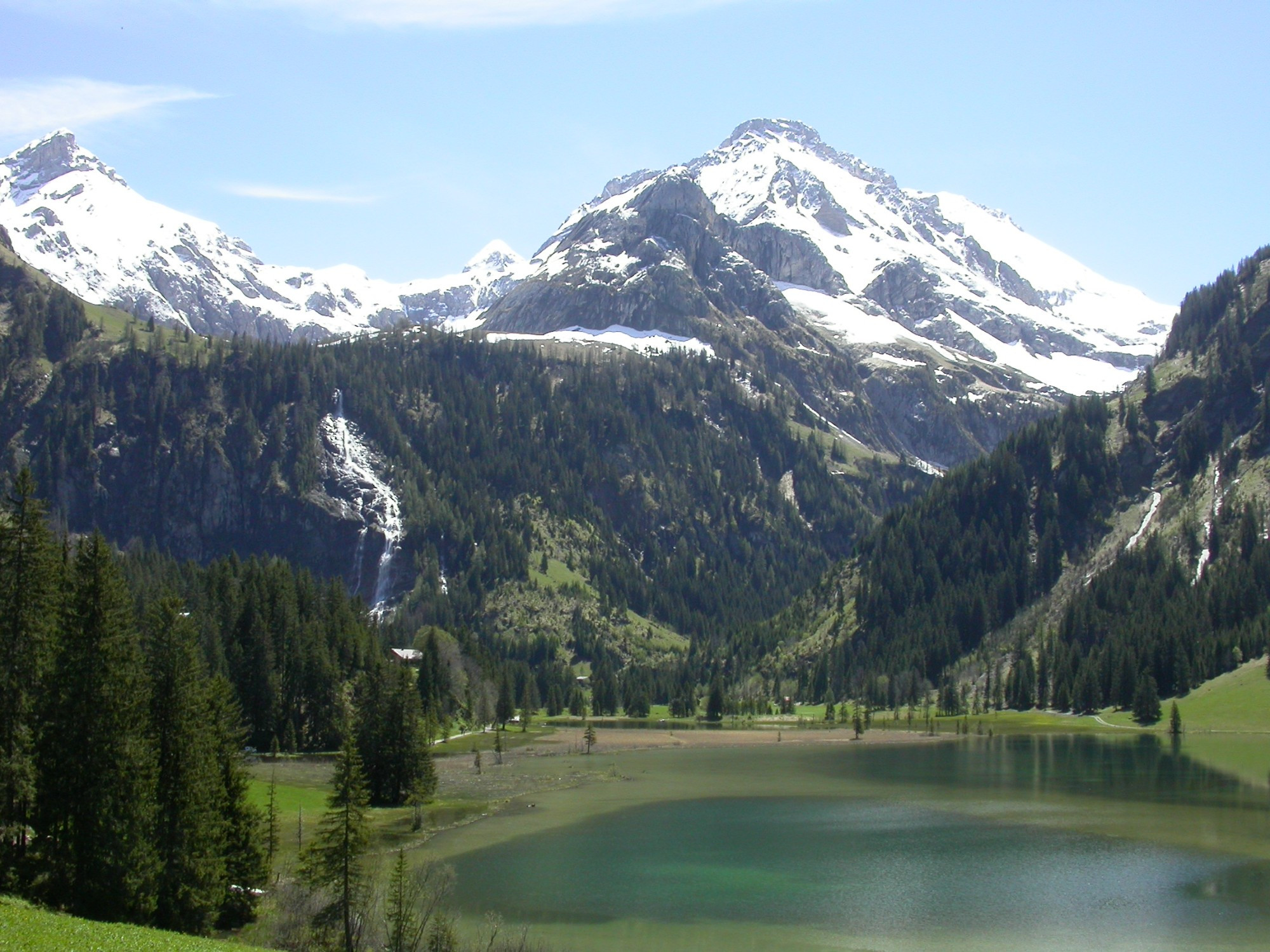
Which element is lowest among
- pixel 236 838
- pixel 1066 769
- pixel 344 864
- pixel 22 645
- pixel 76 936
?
pixel 1066 769

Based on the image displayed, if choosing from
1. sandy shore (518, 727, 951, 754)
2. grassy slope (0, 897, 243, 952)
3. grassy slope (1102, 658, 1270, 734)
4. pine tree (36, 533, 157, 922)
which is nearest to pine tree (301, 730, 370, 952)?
pine tree (36, 533, 157, 922)

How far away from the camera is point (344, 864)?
2173 inches

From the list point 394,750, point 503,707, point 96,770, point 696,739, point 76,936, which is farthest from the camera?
point 503,707

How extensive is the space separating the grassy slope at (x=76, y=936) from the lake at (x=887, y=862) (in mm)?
21862

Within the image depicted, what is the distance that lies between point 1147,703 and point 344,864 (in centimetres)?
15192

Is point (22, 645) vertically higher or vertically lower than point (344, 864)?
higher

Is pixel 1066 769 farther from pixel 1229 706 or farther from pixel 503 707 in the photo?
pixel 503 707

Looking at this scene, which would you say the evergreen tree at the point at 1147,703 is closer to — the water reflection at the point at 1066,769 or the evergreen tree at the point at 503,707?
the water reflection at the point at 1066,769

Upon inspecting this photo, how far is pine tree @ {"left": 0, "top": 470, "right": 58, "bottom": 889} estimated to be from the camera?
50.0 m

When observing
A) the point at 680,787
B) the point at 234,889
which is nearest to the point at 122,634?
the point at 234,889

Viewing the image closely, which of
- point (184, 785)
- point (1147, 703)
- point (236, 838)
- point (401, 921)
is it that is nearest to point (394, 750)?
point (236, 838)

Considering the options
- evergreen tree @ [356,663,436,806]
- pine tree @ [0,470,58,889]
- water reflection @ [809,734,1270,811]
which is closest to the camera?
pine tree @ [0,470,58,889]

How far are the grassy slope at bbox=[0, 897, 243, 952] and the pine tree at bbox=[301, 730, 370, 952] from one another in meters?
11.6

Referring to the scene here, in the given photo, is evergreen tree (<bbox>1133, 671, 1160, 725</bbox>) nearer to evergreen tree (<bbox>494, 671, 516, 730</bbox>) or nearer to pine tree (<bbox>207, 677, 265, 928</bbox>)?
evergreen tree (<bbox>494, 671, 516, 730</bbox>)
